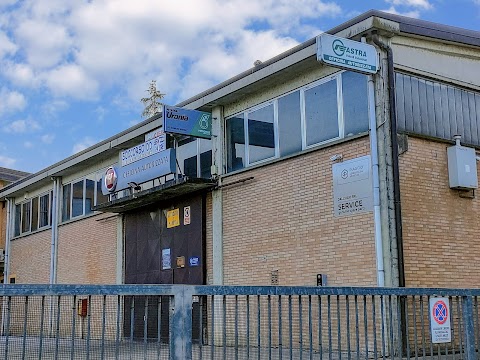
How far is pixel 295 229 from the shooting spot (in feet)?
44.4

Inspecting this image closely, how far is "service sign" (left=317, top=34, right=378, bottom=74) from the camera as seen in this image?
36.3 ft

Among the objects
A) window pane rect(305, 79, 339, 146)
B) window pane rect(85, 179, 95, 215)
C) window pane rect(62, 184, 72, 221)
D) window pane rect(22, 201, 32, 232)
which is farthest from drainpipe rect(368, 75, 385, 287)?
window pane rect(22, 201, 32, 232)

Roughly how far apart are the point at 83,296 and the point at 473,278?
33.7 ft

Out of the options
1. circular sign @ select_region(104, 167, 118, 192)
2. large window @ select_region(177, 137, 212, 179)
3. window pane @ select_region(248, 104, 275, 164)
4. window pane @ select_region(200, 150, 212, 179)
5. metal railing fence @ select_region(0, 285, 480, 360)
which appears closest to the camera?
metal railing fence @ select_region(0, 285, 480, 360)

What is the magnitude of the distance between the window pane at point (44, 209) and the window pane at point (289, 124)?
45.5ft

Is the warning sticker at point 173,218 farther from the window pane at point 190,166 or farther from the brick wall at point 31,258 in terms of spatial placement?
the brick wall at point 31,258

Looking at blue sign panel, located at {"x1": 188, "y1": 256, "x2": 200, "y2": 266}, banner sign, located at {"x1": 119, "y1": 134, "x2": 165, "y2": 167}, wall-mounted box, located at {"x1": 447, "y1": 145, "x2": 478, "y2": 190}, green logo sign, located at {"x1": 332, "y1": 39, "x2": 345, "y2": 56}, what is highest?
green logo sign, located at {"x1": 332, "y1": 39, "x2": 345, "y2": 56}

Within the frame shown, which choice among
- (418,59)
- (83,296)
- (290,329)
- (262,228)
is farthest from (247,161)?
(83,296)

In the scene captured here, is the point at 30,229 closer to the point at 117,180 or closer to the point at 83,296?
the point at 117,180

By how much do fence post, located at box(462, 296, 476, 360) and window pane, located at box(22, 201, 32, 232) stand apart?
23050 mm

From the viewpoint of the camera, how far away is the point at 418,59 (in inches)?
510

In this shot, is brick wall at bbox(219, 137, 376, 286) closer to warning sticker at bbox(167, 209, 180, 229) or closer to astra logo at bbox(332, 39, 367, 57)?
astra logo at bbox(332, 39, 367, 57)

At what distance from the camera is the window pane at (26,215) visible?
26.9 meters

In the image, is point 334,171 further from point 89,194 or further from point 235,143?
point 89,194
